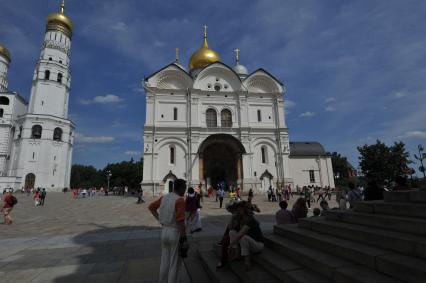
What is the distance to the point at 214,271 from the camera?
4547 mm

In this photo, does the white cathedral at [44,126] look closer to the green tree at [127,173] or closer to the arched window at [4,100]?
the arched window at [4,100]

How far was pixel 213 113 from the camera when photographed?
108 ft

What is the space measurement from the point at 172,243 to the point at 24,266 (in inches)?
172

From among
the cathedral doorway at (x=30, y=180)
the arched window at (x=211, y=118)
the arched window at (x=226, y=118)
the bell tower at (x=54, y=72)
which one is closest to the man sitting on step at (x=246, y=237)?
the arched window at (x=211, y=118)

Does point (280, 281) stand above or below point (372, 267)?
below

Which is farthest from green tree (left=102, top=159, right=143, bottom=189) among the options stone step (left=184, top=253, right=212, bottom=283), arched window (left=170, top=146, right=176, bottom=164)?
stone step (left=184, top=253, right=212, bottom=283)

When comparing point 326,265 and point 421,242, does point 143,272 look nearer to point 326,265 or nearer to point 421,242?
point 326,265

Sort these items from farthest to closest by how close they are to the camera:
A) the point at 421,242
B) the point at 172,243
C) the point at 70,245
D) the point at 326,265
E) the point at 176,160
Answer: the point at 176,160
the point at 70,245
the point at 172,243
the point at 326,265
the point at 421,242

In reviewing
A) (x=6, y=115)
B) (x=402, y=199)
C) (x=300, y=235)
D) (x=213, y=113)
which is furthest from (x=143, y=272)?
(x=6, y=115)

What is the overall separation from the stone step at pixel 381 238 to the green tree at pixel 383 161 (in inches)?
1516

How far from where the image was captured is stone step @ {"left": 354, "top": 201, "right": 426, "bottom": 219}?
404cm

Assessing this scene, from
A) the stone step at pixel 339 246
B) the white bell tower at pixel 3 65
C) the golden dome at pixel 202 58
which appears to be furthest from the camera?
the white bell tower at pixel 3 65

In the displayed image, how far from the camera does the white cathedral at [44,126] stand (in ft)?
141

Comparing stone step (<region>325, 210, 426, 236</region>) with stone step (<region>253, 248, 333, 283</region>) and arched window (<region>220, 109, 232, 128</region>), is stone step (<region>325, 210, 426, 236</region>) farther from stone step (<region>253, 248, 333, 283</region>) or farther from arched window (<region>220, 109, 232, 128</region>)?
arched window (<region>220, 109, 232, 128</region>)
